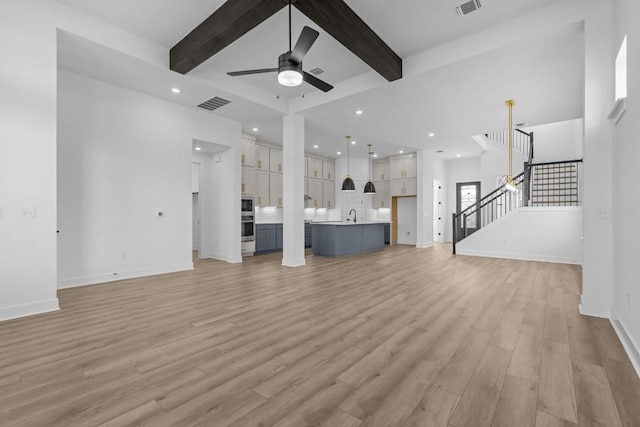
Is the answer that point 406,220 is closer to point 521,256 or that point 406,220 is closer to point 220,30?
point 521,256

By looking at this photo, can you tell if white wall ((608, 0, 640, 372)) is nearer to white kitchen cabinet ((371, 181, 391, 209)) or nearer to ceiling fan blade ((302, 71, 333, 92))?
ceiling fan blade ((302, 71, 333, 92))

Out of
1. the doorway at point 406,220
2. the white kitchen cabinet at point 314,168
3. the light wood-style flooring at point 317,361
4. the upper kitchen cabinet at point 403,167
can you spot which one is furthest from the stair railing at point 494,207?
the white kitchen cabinet at point 314,168

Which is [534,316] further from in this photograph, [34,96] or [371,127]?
[34,96]

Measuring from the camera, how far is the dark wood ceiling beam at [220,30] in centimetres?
314

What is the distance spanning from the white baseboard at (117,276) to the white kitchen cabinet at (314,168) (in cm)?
563

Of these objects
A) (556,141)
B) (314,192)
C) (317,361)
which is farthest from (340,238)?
(556,141)

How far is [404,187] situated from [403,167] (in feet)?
2.43

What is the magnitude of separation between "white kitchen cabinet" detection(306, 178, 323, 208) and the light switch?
755 centimetres

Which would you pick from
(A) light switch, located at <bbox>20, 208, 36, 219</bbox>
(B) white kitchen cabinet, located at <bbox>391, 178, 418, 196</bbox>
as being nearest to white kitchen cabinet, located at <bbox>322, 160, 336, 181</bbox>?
(B) white kitchen cabinet, located at <bbox>391, 178, 418, 196</bbox>

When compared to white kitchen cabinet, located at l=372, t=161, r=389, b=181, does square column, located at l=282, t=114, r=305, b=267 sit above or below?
below

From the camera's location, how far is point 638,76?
85.8 inches

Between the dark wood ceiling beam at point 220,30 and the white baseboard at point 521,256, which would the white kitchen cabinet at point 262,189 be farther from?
the white baseboard at point 521,256

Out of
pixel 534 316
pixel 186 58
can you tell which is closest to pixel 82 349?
pixel 186 58

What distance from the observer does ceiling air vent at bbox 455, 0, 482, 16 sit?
3.40 meters
